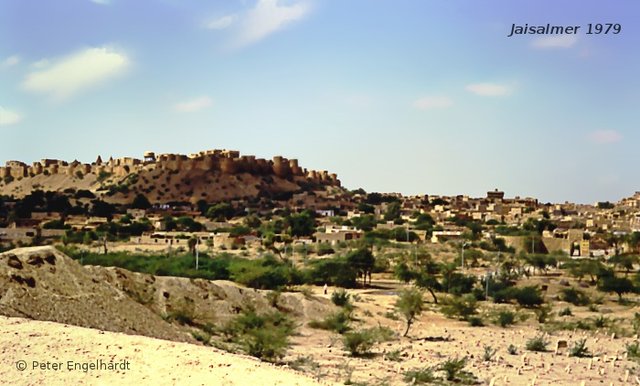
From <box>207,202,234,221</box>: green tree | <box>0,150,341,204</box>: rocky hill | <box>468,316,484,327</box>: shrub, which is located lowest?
<box>468,316,484,327</box>: shrub

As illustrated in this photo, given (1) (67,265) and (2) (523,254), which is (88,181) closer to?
(2) (523,254)

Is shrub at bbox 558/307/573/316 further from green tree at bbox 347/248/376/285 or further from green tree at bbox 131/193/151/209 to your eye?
green tree at bbox 131/193/151/209

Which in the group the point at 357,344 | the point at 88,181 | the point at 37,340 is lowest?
the point at 357,344

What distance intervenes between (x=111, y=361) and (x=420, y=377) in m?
5.64

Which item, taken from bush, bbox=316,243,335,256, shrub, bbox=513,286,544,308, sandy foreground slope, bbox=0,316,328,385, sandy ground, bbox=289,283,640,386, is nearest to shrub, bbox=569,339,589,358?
sandy ground, bbox=289,283,640,386

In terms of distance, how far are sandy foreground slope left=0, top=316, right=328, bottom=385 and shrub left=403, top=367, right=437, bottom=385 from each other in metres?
3.66

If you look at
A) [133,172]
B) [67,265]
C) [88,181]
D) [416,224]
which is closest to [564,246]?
[416,224]

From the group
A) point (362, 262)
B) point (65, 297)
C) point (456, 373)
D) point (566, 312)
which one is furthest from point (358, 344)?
point (362, 262)

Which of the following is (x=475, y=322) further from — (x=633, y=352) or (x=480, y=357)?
(x=633, y=352)

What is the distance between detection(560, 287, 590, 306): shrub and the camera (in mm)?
26105

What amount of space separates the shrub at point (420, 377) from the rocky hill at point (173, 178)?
2376 inches

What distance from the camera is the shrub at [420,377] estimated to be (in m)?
12.0

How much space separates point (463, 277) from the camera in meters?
28.7

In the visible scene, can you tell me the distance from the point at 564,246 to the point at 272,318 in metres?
27.7
